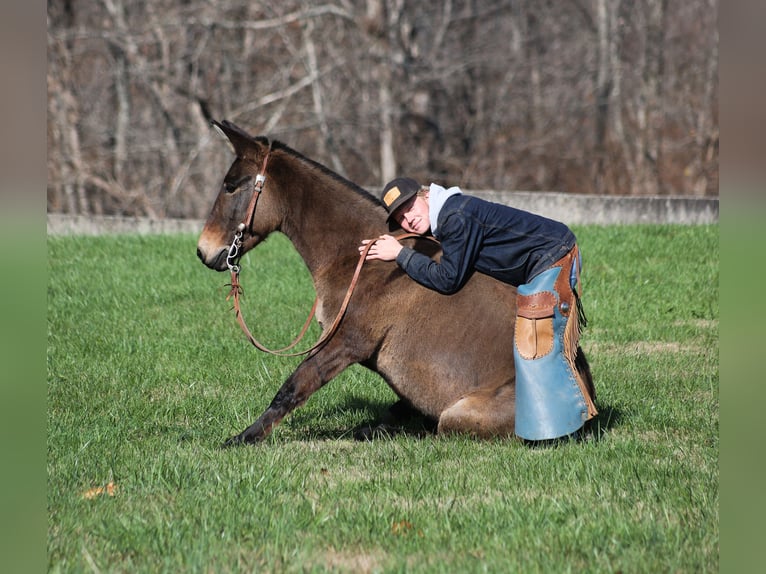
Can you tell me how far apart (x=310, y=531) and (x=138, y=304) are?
694 cm

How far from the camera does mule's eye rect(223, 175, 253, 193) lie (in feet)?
20.0

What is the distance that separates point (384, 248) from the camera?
5.81 meters

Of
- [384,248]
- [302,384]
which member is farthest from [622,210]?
[302,384]

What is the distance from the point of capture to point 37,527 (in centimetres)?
227

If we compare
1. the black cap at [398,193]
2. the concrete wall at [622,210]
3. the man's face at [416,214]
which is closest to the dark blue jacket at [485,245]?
the man's face at [416,214]

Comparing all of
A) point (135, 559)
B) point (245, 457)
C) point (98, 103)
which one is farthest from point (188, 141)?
point (135, 559)

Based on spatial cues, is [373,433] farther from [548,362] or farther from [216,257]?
[216,257]

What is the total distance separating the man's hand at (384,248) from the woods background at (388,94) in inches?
616

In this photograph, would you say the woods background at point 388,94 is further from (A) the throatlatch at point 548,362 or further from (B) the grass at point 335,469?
(A) the throatlatch at point 548,362

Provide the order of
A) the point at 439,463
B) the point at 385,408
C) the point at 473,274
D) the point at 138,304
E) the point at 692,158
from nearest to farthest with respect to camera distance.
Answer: the point at 439,463 < the point at 473,274 < the point at 385,408 < the point at 138,304 < the point at 692,158

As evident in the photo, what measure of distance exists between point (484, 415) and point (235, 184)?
2281 mm

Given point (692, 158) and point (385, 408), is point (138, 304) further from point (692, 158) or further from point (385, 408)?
point (692, 158)

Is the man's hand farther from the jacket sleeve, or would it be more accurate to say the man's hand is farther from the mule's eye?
the mule's eye

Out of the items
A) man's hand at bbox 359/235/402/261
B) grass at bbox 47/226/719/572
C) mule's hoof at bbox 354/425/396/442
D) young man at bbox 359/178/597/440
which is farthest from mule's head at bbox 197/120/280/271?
mule's hoof at bbox 354/425/396/442
